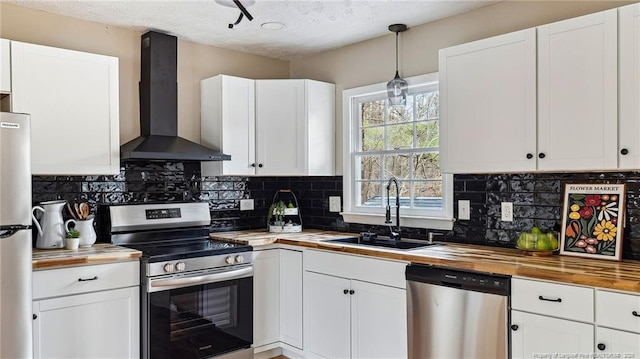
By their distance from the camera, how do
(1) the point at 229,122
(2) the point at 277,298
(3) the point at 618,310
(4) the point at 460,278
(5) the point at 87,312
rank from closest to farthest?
(3) the point at 618,310
(4) the point at 460,278
(5) the point at 87,312
(2) the point at 277,298
(1) the point at 229,122

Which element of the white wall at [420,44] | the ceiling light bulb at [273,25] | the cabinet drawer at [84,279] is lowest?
the cabinet drawer at [84,279]

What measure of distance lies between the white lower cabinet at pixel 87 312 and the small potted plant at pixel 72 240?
1.04 ft

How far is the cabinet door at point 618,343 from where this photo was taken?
199 cm

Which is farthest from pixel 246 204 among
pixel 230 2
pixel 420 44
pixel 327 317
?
pixel 420 44

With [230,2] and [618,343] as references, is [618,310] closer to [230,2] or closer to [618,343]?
[618,343]

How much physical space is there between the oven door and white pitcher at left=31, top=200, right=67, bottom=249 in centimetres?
64

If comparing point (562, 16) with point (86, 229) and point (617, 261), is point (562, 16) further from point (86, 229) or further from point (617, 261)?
point (86, 229)

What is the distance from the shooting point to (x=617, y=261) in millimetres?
2484

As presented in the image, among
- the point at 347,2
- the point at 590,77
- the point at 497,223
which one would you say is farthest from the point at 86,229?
the point at 590,77

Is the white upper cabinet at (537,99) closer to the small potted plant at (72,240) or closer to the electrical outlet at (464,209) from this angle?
the electrical outlet at (464,209)

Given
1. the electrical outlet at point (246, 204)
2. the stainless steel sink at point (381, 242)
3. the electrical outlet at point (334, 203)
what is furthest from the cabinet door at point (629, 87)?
the electrical outlet at point (246, 204)

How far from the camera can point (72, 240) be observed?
302 cm

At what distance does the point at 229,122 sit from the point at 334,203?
105 centimetres

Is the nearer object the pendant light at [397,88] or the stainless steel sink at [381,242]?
the stainless steel sink at [381,242]
